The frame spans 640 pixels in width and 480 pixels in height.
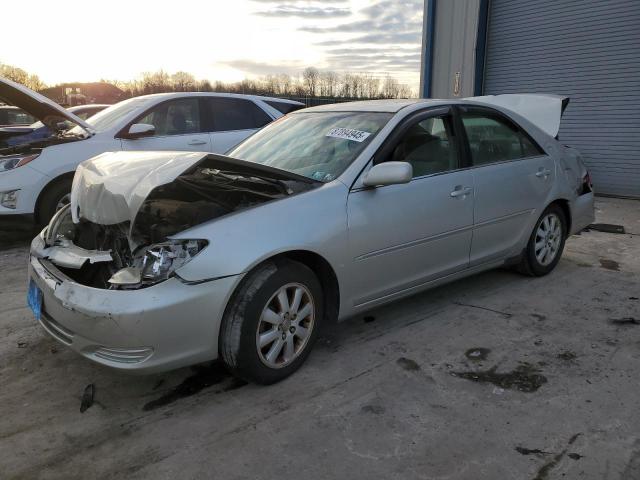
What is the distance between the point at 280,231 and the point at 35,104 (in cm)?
431

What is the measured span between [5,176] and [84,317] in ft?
12.5

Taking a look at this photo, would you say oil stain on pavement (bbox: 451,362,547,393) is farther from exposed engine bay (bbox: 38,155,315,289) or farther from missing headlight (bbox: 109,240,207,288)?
missing headlight (bbox: 109,240,207,288)

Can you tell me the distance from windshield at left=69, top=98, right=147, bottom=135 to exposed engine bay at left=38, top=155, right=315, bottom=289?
3.18 m

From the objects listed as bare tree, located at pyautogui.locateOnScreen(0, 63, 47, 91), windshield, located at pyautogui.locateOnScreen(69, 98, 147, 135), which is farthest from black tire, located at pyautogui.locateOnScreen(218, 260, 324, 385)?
bare tree, located at pyautogui.locateOnScreen(0, 63, 47, 91)

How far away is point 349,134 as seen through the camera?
3.49m

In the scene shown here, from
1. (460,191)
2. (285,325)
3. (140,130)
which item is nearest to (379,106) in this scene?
(460,191)

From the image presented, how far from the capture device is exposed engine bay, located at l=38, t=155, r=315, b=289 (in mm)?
2547

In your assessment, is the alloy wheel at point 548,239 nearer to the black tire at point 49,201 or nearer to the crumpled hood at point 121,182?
the crumpled hood at point 121,182

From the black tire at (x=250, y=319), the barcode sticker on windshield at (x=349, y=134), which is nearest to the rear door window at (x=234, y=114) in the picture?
the barcode sticker on windshield at (x=349, y=134)

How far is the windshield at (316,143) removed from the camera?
3328 millimetres

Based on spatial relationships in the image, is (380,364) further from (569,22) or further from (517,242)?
(569,22)

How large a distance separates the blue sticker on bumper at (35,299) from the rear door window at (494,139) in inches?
119

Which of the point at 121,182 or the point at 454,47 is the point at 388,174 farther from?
the point at 454,47

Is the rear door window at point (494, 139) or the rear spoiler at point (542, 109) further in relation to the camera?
the rear spoiler at point (542, 109)
